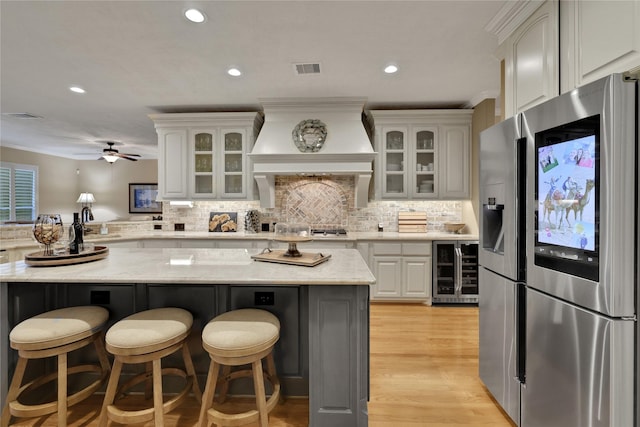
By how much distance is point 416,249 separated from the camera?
12.7 feet

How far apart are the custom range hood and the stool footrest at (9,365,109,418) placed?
263cm

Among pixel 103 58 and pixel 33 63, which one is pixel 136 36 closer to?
pixel 103 58

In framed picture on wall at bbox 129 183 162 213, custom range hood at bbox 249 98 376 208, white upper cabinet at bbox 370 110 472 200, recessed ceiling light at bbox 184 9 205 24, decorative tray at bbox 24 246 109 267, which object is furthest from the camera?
framed picture on wall at bbox 129 183 162 213

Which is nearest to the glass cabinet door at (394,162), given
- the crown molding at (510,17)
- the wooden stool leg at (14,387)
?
the crown molding at (510,17)

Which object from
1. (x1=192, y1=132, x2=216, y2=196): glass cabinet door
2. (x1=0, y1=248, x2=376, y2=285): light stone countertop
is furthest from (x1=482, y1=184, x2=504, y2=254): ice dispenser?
(x1=192, y1=132, x2=216, y2=196): glass cabinet door

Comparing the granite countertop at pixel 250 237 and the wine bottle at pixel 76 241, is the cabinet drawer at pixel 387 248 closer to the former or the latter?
the granite countertop at pixel 250 237

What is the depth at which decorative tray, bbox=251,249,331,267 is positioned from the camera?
183 cm

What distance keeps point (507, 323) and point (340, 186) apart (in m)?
2.98

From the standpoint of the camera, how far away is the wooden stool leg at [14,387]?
1.58m

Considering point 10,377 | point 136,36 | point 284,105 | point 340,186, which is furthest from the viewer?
point 340,186

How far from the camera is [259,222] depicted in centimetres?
457

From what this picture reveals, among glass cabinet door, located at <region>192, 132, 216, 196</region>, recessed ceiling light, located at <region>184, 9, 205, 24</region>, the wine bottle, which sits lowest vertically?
the wine bottle

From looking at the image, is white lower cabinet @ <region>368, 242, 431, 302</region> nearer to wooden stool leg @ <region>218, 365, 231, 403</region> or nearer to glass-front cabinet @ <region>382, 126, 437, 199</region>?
glass-front cabinet @ <region>382, 126, 437, 199</region>

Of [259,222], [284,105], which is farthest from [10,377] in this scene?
[284,105]
